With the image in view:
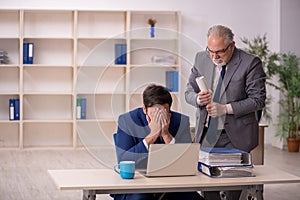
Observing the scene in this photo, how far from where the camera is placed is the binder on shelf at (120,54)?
9.03 metres

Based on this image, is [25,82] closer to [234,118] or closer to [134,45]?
[134,45]

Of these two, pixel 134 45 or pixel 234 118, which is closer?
pixel 234 118

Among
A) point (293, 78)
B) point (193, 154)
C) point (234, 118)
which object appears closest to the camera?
point (193, 154)

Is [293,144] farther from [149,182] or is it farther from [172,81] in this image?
[149,182]

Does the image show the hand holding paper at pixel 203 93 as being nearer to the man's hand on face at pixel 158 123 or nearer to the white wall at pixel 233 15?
the man's hand on face at pixel 158 123

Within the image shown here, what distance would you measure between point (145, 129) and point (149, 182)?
388mm

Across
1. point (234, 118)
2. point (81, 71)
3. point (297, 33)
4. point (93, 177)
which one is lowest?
point (93, 177)

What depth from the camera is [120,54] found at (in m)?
9.38

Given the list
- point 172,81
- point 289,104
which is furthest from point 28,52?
point 172,81

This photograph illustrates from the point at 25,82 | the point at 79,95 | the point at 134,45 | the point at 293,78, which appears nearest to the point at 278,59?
the point at 293,78

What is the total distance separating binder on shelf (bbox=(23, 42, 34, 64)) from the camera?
905 centimetres

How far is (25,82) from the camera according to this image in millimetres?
9289

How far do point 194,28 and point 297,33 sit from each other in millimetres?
1548

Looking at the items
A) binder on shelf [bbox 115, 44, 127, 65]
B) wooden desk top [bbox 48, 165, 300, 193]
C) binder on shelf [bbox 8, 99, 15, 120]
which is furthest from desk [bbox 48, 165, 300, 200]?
binder on shelf [bbox 8, 99, 15, 120]
